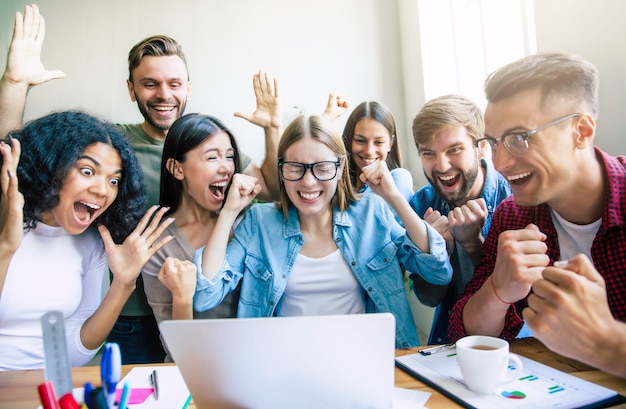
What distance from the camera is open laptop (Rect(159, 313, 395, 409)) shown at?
509mm

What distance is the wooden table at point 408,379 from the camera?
631 mm

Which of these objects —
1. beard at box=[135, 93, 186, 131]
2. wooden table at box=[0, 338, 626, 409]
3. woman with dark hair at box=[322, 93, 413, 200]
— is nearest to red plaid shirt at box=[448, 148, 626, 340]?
wooden table at box=[0, 338, 626, 409]

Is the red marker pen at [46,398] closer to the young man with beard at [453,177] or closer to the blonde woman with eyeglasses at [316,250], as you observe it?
the blonde woman with eyeglasses at [316,250]

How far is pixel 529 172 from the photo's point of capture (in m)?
0.88

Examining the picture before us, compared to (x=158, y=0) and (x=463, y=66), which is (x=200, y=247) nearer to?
(x=158, y=0)

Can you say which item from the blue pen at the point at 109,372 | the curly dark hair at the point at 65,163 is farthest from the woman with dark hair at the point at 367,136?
the blue pen at the point at 109,372

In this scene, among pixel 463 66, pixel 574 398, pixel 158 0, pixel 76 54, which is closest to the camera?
pixel 574 398

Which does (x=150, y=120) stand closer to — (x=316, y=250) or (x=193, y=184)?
(x=193, y=184)

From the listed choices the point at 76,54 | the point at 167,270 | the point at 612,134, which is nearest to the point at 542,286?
the point at 612,134

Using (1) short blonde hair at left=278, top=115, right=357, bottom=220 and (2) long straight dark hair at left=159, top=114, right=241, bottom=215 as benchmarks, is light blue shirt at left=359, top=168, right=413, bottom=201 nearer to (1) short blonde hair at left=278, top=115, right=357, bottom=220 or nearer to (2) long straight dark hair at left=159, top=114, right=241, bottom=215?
(1) short blonde hair at left=278, top=115, right=357, bottom=220

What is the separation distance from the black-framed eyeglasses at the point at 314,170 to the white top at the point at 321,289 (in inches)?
9.1

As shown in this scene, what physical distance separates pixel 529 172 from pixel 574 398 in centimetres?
47

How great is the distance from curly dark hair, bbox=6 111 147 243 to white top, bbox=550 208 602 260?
3.59ft

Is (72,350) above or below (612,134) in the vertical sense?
below
